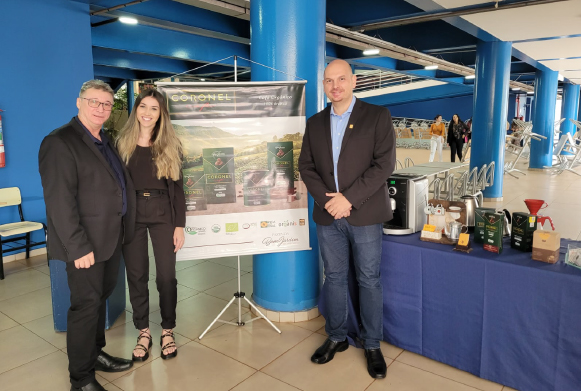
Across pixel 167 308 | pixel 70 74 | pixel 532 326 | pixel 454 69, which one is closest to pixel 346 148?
pixel 532 326

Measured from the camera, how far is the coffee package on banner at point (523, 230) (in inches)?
95.0

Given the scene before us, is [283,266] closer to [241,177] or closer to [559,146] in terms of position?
[241,177]

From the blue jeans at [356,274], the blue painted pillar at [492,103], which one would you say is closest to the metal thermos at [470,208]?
the blue jeans at [356,274]

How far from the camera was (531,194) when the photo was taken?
8.95 meters

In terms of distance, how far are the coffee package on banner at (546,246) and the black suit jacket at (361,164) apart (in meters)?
0.79

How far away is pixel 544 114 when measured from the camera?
13.1 meters

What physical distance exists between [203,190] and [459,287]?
175 cm

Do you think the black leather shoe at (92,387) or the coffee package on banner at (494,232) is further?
the coffee package on banner at (494,232)

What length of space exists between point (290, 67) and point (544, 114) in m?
12.6

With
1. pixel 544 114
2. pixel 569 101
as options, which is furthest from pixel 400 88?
pixel 544 114

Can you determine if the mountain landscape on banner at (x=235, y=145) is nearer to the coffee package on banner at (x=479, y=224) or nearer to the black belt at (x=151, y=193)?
the black belt at (x=151, y=193)

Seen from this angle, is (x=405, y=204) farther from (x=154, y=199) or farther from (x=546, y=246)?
(x=154, y=199)

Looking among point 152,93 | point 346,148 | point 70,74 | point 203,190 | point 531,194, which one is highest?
point 70,74

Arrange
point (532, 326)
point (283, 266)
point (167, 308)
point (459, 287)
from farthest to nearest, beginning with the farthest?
point (283, 266) → point (167, 308) → point (459, 287) → point (532, 326)
